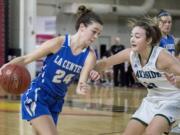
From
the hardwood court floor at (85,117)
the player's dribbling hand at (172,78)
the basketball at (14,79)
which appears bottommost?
the hardwood court floor at (85,117)

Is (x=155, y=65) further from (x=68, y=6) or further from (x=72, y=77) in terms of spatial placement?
(x=68, y=6)

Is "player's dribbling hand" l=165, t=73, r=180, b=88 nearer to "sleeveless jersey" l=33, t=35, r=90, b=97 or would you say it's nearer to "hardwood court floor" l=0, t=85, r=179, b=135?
"sleeveless jersey" l=33, t=35, r=90, b=97

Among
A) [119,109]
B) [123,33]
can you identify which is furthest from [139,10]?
[119,109]

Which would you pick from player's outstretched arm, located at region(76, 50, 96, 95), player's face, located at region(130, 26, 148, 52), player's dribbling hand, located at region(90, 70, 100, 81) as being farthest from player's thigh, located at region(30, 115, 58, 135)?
player's face, located at region(130, 26, 148, 52)

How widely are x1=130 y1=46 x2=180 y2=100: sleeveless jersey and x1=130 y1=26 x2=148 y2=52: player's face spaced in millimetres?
123

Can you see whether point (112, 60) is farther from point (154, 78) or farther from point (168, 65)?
point (168, 65)

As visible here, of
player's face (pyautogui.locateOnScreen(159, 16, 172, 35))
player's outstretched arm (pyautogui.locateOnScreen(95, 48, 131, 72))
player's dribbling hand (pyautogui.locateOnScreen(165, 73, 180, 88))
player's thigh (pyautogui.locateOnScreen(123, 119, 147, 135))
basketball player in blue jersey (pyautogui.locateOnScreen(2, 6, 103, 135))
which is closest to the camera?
player's dribbling hand (pyautogui.locateOnScreen(165, 73, 180, 88))

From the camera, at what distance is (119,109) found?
9617 mm

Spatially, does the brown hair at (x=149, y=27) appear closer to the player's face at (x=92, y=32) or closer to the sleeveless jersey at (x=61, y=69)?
the player's face at (x=92, y=32)

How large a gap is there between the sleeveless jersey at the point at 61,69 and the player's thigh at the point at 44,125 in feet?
0.84

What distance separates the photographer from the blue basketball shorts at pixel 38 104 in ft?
13.5

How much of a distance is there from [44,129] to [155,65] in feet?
3.91

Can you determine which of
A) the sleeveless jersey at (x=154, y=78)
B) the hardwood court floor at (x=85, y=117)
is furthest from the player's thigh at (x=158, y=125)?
the hardwood court floor at (x=85, y=117)

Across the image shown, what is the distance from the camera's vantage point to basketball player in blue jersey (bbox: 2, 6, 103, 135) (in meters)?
4.09
